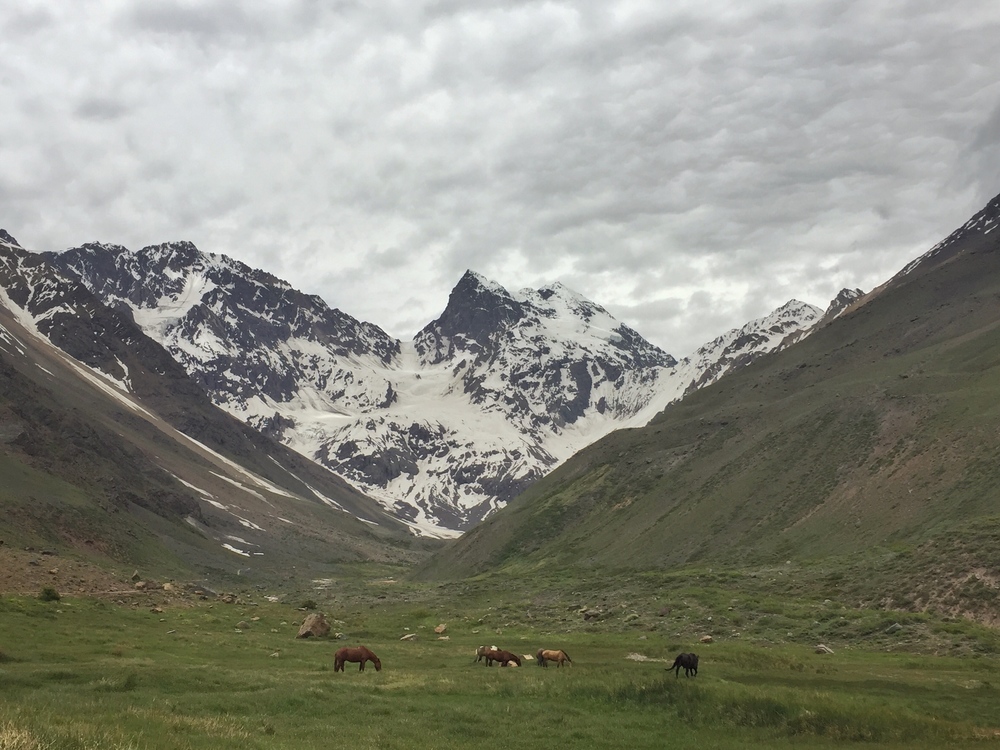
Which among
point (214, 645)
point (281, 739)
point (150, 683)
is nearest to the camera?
point (281, 739)

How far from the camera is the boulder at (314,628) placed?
5788cm

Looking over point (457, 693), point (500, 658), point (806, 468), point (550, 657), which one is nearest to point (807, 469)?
point (806, 468)

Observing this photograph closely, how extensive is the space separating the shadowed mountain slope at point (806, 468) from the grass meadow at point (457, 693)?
3559cm

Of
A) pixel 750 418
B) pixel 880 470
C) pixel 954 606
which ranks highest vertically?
pixel 750 418

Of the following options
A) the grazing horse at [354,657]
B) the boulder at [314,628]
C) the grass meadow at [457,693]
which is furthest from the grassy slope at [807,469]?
the boulder at [314,628]

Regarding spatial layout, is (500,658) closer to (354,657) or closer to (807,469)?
(354,657)

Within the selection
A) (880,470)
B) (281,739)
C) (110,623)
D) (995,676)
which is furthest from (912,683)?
(880,470)

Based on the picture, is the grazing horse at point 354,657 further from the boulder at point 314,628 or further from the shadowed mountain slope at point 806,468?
the shadowed mountain slope at point 806,468

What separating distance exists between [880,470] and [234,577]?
11557 centimetres

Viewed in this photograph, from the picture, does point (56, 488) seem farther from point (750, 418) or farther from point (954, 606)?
point (954, 606)

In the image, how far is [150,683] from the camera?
3362 cm

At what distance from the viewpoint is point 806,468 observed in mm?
115562

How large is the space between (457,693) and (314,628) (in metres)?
26.5

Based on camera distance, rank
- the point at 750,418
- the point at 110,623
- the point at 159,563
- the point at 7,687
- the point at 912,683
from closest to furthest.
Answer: the point at 7,687 → the point at 912,683 → the point at 110,623 → the point at 159,563 → the point at 750,418
